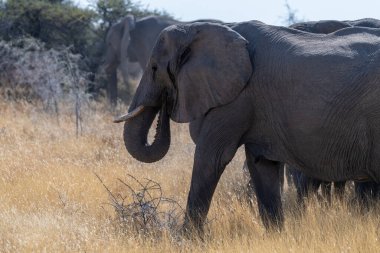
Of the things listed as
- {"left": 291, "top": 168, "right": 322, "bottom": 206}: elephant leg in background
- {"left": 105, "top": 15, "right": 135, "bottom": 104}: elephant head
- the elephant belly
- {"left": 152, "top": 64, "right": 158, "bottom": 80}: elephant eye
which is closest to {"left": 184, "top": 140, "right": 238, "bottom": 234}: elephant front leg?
the elephant belly

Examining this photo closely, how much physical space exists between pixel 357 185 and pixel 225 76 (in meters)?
2.18

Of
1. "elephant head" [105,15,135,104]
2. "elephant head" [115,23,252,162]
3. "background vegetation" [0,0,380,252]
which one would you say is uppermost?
"elephant head" [115,23,252,162]

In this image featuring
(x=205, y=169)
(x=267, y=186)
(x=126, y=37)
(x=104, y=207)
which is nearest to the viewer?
(x=205, y=169)

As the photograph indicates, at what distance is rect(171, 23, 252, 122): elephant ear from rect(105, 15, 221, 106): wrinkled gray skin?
13159mm

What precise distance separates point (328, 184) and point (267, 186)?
5.05 feet

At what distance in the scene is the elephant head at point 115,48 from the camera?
19.6 meters

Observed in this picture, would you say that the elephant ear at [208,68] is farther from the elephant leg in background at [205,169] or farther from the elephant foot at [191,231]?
the elephant foot at [191,231]

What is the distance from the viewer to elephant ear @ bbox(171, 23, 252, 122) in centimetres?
619

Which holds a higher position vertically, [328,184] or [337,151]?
[337,151]

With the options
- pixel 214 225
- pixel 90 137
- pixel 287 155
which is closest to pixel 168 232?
pixel 214 225

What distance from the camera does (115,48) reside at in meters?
19.9

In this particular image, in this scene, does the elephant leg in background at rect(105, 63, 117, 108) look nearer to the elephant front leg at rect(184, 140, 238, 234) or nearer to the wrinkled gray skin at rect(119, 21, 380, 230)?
the wrinkled gray skin at rect(119, 21, 380, 230)

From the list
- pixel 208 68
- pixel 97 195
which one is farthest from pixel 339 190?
pixel 97 195

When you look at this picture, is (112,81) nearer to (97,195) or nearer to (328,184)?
(97,195)
